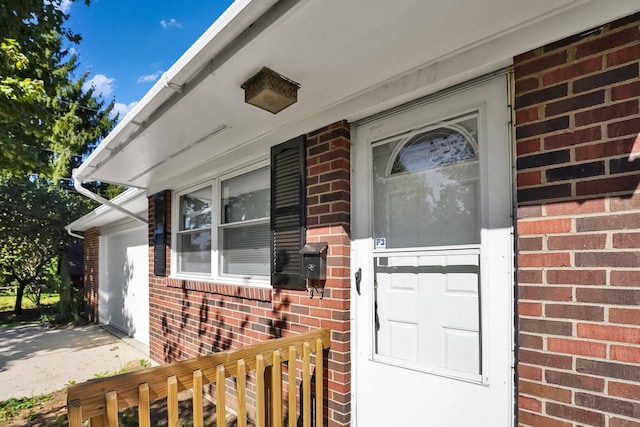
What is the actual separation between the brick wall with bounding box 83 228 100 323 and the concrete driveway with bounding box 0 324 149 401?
1.19m

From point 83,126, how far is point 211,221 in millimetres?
15267

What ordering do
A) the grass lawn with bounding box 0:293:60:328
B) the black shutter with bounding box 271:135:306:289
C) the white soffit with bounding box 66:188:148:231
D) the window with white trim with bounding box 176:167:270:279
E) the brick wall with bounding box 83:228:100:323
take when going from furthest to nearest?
the grass lawn with bounding box 0:293:60:328 → the brick wall with bounding box 83:228:100:323 → the white soffit with bounding box 66:188:148:231 → the window with white trim with bounding box 176:167:270:279 → the black shutter with bounding box 271:135:306:289

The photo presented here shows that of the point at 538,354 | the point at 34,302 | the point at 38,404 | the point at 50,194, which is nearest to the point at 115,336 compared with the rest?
the point at 38,404

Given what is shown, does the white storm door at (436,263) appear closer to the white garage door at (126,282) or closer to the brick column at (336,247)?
the brick column at (336,247)

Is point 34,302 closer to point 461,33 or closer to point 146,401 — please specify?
point 146,401

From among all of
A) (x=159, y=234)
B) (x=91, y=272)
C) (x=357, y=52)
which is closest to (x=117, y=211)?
(x=159, y=234)

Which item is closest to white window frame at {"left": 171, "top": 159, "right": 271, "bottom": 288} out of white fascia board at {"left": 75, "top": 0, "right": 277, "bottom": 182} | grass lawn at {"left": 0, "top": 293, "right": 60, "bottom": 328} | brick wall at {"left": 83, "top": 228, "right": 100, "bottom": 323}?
white fascia board at {"left": 75, "top": 0, "right": 277, "bottom": 182}

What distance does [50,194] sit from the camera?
10469mm

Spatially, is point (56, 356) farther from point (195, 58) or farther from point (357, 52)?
point (357, 52)

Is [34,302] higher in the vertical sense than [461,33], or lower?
lower

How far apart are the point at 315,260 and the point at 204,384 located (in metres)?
1.04

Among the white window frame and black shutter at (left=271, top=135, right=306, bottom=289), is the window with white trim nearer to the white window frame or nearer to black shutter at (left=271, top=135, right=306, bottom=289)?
the white window frame

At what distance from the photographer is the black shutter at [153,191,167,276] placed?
473 centimetres

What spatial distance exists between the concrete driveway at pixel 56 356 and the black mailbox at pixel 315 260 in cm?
397
